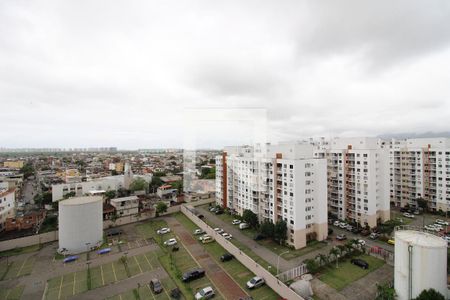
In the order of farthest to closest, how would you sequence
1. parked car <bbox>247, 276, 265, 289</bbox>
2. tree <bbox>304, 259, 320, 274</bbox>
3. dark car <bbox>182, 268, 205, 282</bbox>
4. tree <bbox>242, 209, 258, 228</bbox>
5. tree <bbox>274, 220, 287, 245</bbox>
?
1. tree <bbox>242, 209, 258, 228</bbox>
2. tree <bbox>274, 220, 287, 245</bbox>
3. tree <bbox>304, 259, 320, 274</bbox>
4. dark car <bbox>182, 268, 205, 282</bbox>
5. parked car <bbox>247, 276, 265, 289</bbox>

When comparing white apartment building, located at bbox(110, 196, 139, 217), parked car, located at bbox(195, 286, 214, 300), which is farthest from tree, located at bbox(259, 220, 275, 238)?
white apartment building, located at bbox(110, 196, 139, 217)

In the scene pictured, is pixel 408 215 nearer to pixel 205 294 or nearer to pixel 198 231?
pixel 198 231

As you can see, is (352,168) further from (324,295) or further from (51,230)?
(51,230)

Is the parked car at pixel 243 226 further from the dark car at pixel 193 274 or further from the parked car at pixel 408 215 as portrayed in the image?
the parked car at pixel 408 215

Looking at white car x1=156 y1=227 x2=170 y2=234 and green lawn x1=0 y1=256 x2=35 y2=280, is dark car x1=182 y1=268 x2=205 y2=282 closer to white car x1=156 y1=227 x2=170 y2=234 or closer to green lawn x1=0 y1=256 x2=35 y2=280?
white car x1=156 y1=227 x2=170 y2=234

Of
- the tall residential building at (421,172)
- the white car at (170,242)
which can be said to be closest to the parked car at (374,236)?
the tall residential building at (421,172)

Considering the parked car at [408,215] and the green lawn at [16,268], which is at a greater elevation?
the parked car at [408,215]
